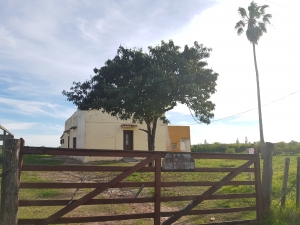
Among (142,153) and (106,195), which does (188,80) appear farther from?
(142,153)

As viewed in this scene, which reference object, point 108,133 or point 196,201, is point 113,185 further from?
point 108,133

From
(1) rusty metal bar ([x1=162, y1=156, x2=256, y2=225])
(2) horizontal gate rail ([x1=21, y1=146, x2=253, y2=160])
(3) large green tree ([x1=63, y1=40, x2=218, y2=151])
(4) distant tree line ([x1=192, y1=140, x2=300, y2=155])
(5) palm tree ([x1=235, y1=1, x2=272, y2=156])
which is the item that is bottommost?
(1) rusty metal bar ([x1=162, y1=156, x2=256, y2=225])

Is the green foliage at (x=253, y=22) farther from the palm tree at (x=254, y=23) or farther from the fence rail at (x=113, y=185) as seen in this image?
the fence rail at (x=113, y=185)

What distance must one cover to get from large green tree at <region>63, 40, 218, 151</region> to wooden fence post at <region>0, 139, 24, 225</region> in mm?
11776

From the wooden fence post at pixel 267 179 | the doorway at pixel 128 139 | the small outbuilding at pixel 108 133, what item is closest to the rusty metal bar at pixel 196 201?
the wooden fence post at pixel 267 179

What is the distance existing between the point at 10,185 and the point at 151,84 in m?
12.5

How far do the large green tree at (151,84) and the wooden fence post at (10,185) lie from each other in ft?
38.6

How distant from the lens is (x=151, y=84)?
655 inches

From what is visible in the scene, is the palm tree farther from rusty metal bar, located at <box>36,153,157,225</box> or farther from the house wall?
rusty metal bar, located at <box>36,153,157,225</box>

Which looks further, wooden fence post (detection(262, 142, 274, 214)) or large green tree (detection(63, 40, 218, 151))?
large green tree (detection(63, 40, 218, 151))

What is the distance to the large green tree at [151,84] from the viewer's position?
16828mm

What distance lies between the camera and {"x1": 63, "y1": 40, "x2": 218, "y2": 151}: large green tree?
16828 mm

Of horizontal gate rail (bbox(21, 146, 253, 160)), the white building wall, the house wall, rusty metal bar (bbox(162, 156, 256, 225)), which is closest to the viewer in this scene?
horizontal gate rail (bbox(21, 146, 253, 160))

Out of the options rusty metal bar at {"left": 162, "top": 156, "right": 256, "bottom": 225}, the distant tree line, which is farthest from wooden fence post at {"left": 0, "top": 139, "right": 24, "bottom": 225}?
the distant tree line
